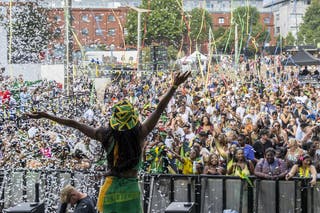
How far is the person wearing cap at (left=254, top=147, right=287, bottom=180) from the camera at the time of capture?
30.3ft

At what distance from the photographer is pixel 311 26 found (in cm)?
6956

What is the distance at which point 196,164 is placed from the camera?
32.7 feet

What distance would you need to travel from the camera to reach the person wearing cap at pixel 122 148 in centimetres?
499

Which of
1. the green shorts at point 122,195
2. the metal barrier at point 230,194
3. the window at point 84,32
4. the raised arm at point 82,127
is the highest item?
the window at point 84,32

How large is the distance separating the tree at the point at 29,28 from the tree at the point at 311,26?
30.8m

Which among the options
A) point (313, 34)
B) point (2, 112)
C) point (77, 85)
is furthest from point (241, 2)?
point (2, 112)

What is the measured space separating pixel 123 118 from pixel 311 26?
66.8 m

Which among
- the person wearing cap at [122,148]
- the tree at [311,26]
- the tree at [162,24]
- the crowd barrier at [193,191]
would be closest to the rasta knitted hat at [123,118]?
the person wearing cap at [122,148]

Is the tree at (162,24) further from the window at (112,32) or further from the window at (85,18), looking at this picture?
the window at (85,18)

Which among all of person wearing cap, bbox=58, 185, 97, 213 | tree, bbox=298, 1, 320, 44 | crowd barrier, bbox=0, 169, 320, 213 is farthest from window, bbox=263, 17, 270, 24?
person wearing cap, bbox=58, 185, 97, 213

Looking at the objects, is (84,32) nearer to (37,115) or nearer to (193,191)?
(193,191)

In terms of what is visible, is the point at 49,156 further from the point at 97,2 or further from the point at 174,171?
the point at 97,2

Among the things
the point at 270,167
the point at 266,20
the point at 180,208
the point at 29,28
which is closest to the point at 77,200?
the point at 180,208

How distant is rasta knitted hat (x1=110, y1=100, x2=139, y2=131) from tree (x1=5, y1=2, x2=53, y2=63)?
109ft
